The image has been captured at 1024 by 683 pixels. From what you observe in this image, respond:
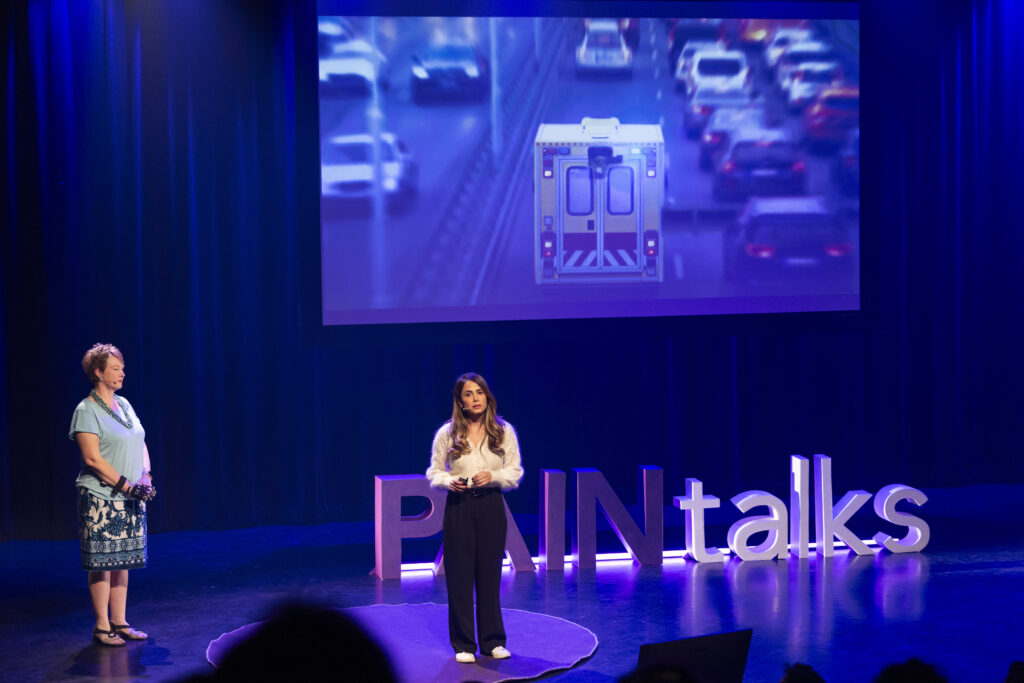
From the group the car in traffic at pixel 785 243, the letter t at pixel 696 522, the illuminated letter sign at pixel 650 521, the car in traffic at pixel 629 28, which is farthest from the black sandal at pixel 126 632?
the car in traffic at pixel 629 28

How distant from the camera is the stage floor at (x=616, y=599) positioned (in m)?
5.67

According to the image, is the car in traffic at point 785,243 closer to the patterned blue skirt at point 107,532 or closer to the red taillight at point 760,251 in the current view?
the red taillight at point 760,251

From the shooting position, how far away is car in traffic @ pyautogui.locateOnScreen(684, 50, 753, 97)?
8133 millimetres

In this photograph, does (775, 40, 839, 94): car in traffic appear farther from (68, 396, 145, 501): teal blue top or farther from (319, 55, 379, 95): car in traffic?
(68, 396, 145, 501): teal blue top

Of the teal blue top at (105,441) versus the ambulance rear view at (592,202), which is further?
the ambulance rear view at (592,202)

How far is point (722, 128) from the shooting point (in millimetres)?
8172

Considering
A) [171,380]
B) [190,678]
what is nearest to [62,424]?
[171,380]

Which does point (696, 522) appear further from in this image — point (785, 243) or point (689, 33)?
point (689, 33)

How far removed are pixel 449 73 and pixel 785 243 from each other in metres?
2.43

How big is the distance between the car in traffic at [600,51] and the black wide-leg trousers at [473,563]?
134 inches

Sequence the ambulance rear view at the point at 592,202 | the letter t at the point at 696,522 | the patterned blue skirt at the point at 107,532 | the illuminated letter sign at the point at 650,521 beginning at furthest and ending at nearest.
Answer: the ambulance rear view at the point at 592,202
the letter t at the point at 696,522
the illuminated letter sign at the point at 650,521
the patterned blue skirt at the point at 107,532

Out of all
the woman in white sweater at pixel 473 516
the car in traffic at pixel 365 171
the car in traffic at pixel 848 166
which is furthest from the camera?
the car in traffic at pixel 848 166

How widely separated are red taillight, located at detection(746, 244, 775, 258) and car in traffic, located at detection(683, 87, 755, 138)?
0.82 m

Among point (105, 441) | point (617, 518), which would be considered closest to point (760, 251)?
point (617, 518)
